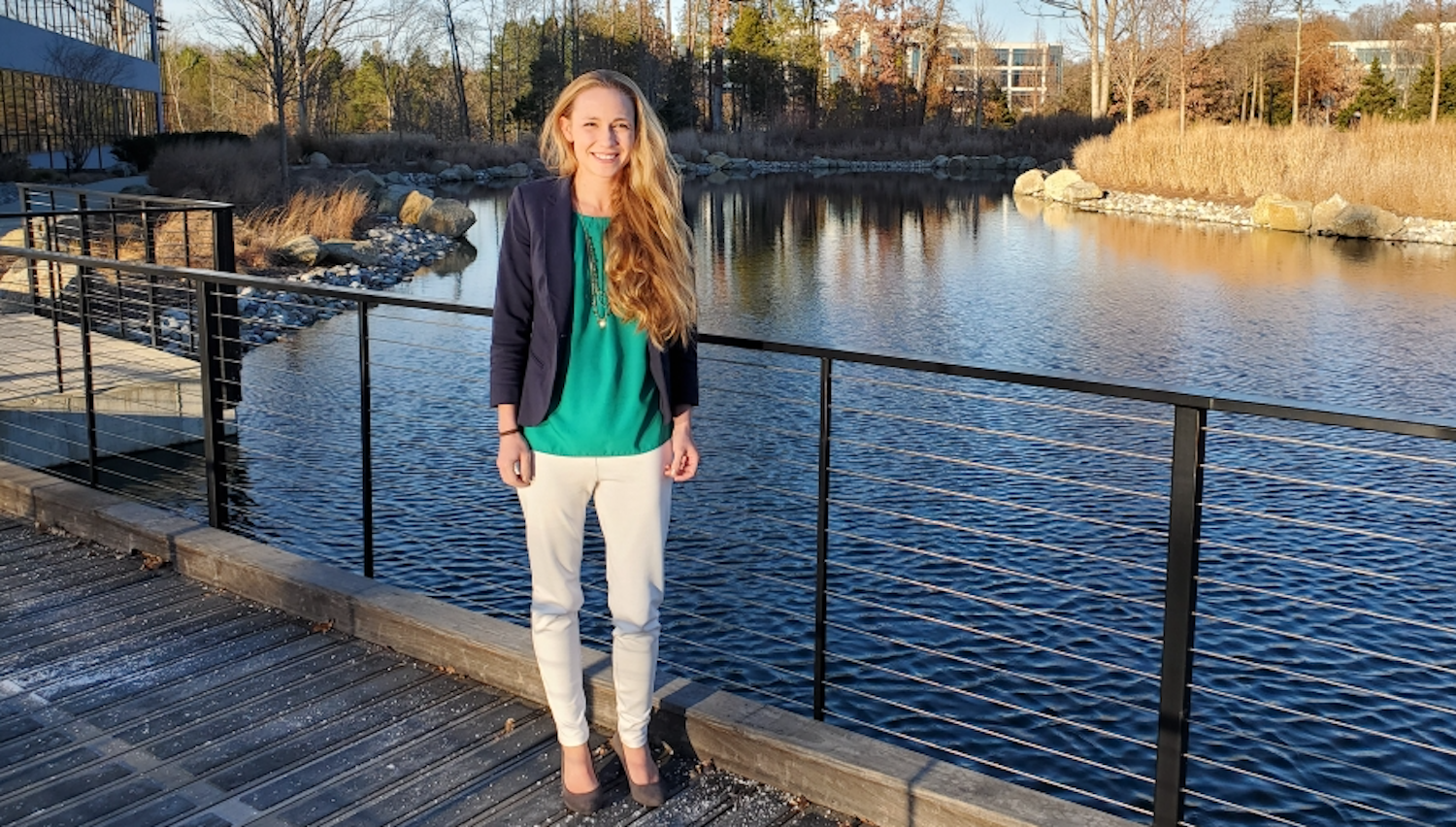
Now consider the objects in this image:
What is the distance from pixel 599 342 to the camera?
2797 millimetres

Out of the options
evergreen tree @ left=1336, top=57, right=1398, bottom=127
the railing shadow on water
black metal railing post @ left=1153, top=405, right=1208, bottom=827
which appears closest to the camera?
black metal railing post @ left=1153, top=405, right=1208, bottom=827

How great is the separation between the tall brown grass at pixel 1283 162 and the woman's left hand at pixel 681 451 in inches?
959

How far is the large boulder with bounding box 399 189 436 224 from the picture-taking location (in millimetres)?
25062

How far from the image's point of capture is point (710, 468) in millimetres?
8969

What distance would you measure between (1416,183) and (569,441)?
25.5m

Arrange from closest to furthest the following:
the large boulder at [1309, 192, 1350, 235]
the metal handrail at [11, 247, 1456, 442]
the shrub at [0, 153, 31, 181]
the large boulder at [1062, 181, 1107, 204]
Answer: the metal handrail at [11, 247, 1456, 442], the large boulder at [1309, 192, 1350, 235], the shrub at [0, 153, 31, 181], the large boulder at [1062, 181, 1107, 204]

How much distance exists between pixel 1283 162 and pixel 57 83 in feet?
90.3

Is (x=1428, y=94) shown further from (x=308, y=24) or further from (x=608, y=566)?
(x=608, y=566)

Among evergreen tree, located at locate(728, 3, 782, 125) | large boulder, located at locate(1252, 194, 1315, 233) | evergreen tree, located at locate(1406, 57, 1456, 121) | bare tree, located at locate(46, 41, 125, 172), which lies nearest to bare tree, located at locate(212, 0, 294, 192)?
bare tree, located at locate(46, 41, 125, 172)

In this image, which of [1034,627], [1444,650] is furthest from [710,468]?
[1444,650]

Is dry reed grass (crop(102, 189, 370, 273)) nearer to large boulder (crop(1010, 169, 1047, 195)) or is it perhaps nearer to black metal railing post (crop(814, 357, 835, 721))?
black metal railing post (crop(814, 357, 835, 721))

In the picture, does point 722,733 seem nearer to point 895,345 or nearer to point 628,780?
point 628,780

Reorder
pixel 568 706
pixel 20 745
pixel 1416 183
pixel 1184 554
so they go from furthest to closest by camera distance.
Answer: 1. pixel 1416 183
2. pixel 20 745
3. pixel 568 706
4. pixel 1184 554

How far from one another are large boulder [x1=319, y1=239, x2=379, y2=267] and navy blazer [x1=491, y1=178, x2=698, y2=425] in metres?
17.1
